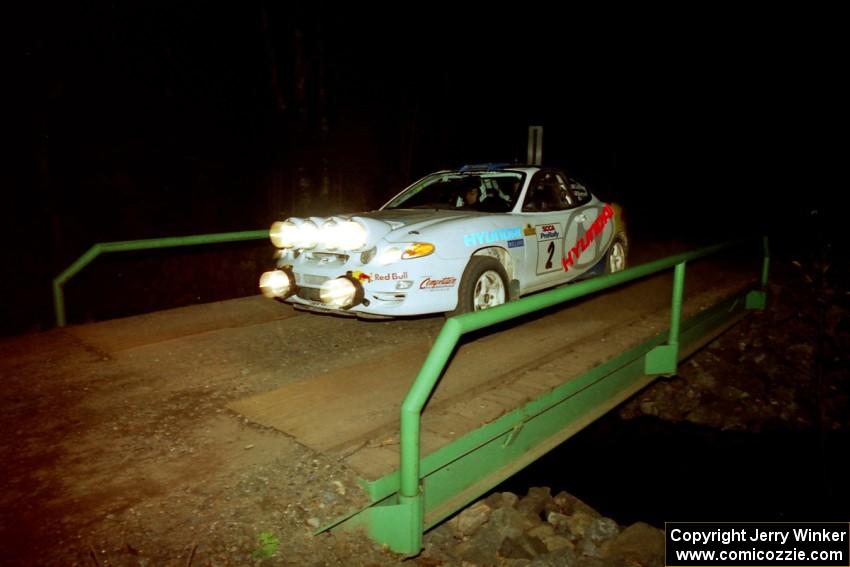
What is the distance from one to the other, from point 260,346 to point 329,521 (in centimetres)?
284

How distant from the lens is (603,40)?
20.9 metres

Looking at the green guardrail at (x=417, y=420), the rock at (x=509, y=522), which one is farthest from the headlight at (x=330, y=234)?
the rock at (x=509, y=522)

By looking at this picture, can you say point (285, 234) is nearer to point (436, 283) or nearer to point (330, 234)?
point (330, 234)

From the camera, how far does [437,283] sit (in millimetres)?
5098

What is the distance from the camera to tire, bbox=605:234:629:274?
757 centimetres

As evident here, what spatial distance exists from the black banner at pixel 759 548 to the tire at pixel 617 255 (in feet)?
11.9

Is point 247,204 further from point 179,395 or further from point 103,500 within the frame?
point 103,500

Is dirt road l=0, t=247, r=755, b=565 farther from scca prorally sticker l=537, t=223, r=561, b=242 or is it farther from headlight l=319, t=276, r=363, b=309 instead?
scca prorally sticker l=537, t=223, r=561, b=242

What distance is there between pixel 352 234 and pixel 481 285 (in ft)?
4.34

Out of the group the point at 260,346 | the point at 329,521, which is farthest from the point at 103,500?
the point at 260,346

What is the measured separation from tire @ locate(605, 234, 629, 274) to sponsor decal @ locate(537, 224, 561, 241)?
1.48 m

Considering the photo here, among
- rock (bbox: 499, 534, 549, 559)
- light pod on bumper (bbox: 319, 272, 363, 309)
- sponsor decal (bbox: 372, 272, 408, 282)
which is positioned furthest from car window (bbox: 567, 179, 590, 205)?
rock (bbox: 499, 534, 549, 559)

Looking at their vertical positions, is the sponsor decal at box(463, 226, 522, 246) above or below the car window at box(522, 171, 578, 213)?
below

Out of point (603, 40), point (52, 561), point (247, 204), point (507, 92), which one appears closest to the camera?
point (52, 561)
